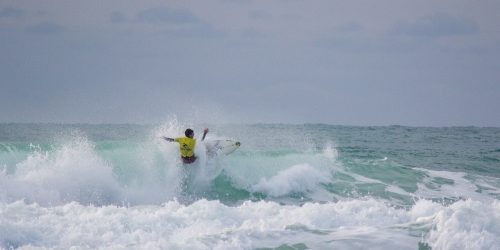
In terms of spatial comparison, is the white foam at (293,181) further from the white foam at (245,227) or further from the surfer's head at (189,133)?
the white foam at (245,227)

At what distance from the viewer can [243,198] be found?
16359 mm

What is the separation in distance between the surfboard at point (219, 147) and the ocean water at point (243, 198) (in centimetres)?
23

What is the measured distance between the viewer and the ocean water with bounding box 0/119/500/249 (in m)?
9.20

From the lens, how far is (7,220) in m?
9.16

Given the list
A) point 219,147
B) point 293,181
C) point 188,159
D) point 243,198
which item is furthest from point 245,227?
point 293,181

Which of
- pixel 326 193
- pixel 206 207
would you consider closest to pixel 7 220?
pixel 206 207

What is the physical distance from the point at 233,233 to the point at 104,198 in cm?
686

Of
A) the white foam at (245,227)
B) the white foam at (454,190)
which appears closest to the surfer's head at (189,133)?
the white foam at (245,227)

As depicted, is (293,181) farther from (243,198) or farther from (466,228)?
(466,228)

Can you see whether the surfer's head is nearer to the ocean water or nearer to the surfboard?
the ocean water

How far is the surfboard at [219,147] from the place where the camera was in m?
16.8

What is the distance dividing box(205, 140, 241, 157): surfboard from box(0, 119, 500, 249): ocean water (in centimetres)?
23

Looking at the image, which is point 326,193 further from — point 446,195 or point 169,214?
point 169,214

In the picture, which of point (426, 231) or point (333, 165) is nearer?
point (426, 231)
